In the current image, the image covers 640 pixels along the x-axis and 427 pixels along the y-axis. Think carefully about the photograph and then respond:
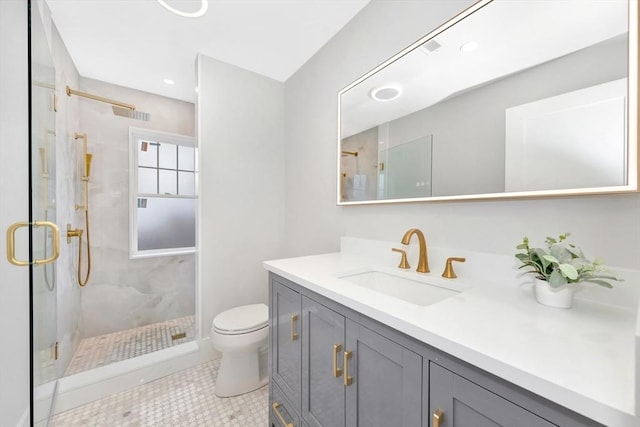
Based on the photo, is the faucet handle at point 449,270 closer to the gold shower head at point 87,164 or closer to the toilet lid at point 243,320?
the toilet lid at point 243,320

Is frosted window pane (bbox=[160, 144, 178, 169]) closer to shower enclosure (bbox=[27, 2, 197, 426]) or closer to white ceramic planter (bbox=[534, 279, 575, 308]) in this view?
shower enclosure (bbox=[27, 2, 197, 426])

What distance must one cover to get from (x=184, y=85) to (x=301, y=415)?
2.89m

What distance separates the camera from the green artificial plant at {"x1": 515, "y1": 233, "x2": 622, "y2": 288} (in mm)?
675

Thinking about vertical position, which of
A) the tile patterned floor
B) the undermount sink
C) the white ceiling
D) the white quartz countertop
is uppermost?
the white ceiling

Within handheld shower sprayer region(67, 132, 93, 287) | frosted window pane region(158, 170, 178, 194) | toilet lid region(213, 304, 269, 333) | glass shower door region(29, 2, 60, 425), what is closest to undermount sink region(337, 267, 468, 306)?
toilet lid region(213, 304, 269, 333)

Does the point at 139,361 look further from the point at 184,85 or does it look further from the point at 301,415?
the point at 184,85

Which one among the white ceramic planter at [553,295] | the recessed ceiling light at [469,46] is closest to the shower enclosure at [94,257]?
the recessed ceiling light at [469,46]

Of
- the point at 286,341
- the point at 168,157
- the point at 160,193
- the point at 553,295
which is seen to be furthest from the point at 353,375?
the point at 168,157

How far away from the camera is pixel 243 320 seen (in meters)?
1.75

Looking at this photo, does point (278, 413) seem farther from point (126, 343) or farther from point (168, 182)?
point (168, 182)

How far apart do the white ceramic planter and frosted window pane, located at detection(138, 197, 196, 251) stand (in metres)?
3.05

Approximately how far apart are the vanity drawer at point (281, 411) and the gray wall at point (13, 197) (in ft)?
3.60

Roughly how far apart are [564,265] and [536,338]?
0.88 feet

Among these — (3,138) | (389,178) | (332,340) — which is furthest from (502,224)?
(3,138)
